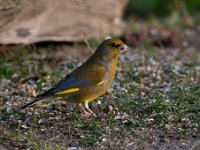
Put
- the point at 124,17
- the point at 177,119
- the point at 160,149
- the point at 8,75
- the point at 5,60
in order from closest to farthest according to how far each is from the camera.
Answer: the point at 160,149 → the point at 177,119 → the point at 8,75 → the point at 5,60 → the point at 124,17

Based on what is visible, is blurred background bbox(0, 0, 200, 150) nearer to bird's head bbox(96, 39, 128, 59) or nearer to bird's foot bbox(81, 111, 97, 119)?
bird's foot bbox(81, 111, 97, 119)

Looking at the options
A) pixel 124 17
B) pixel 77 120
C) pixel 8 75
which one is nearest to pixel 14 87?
pixel 8 75

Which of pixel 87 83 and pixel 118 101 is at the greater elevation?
pixel 87 83

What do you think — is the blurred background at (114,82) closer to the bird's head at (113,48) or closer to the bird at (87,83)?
the bird at (87,83)

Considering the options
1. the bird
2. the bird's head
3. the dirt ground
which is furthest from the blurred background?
the bird's head

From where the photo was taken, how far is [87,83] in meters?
6.61

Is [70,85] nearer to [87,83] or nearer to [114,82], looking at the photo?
[87,83]

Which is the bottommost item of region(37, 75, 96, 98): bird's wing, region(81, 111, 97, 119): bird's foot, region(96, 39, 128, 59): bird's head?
region(81, 111, 97, 119): bird's foot

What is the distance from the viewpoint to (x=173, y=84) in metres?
7.80

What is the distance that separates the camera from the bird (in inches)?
256

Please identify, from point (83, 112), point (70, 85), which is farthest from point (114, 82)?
point (70, 85)

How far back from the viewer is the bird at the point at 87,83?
649 centimetres

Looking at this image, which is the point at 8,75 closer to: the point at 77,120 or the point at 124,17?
the point at 77,120

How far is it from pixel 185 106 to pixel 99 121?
97cm
